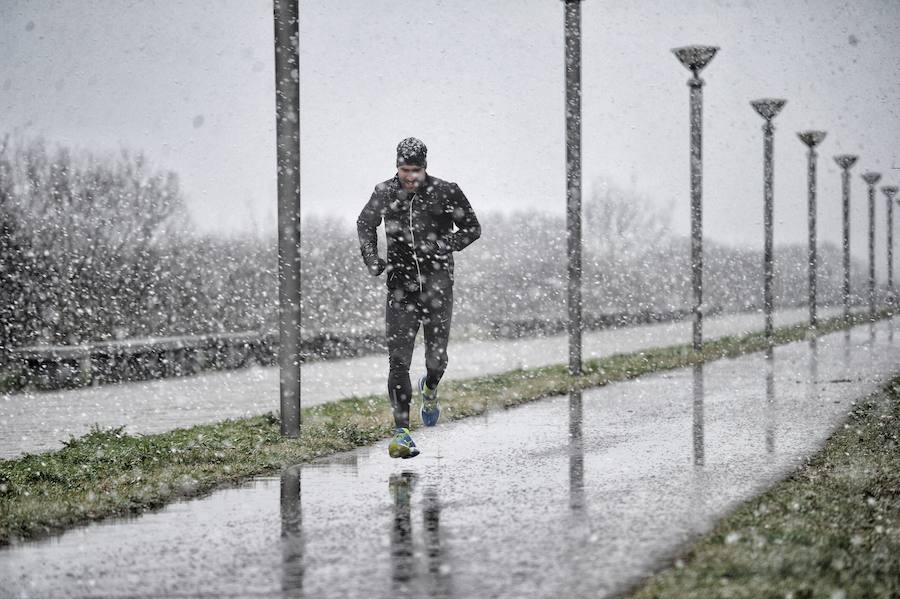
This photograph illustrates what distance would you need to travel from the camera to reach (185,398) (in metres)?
14.5

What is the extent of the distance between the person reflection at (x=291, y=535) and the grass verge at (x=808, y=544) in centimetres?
127

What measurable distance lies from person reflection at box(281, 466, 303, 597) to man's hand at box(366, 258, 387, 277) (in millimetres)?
1333

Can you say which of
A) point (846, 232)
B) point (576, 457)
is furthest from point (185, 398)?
point (846, 232)

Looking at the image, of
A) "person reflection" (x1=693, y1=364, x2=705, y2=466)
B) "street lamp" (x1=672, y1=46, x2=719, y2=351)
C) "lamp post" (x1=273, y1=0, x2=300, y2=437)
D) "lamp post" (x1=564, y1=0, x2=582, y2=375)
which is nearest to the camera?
"person reflection" (x1=693, y1=364, x2=705, y2=466)

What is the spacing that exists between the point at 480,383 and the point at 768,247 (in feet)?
43.5

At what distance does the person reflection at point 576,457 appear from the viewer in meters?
6.15

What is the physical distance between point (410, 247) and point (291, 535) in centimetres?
265

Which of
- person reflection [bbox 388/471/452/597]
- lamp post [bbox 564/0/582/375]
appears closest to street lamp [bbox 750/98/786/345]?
lamp post [bbox 564/0/582/375]

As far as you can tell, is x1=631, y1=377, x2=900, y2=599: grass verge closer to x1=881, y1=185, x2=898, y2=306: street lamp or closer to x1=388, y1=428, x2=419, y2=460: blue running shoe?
x1=388, y1=428, x2=419, y2=460: blue running shoe

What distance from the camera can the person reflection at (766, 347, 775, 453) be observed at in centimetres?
845

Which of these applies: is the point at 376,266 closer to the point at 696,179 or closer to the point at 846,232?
the point at 696,179

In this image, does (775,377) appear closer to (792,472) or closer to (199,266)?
(792,472)

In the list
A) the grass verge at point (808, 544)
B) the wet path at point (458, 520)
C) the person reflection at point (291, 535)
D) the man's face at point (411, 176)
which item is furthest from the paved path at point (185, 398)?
the grass verge at point (808, 544)

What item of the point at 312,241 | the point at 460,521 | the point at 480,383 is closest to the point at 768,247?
the point at 312,241
